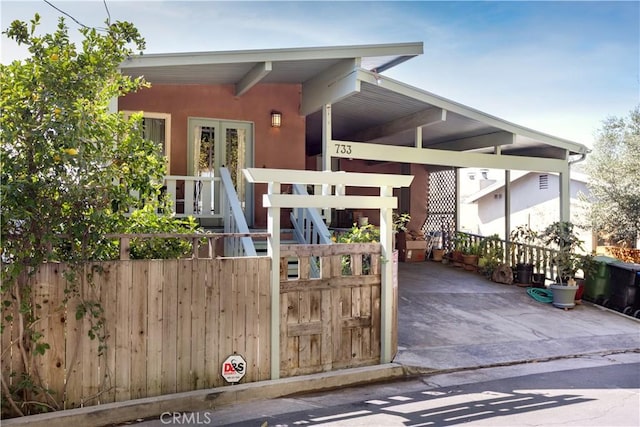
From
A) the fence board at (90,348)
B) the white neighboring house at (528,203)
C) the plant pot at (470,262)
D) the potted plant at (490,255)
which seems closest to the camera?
the fence board at (90,348)

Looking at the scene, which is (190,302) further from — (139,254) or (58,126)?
(58,126)

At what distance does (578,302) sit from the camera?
947 centimetres

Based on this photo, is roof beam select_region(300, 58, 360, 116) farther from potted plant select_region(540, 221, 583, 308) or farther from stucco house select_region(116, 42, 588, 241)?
potted plant select_region(540, 221, 583, 308)

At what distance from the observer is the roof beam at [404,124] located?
8891 millimetres

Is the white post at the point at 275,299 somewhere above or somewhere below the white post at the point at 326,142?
below

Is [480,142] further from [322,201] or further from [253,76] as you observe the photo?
[322,201]

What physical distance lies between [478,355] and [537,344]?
1.14 m

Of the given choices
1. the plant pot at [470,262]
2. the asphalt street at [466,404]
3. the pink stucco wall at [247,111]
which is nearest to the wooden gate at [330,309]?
the asphalt street at [466,404]

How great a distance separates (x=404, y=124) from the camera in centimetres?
991

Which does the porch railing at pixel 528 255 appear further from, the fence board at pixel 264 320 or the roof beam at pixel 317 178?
the fence board at pixel 264 320

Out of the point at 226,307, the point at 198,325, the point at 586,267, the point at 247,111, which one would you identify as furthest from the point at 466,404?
the point at 586,267

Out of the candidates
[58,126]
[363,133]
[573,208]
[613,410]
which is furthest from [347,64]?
[573,208]

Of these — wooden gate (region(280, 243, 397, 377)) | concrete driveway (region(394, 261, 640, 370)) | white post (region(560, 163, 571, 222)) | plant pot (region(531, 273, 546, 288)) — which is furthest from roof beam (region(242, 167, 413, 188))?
white post (region(560, 163, 571, 222))

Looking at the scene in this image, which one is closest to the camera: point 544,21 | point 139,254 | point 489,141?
point 139,254
